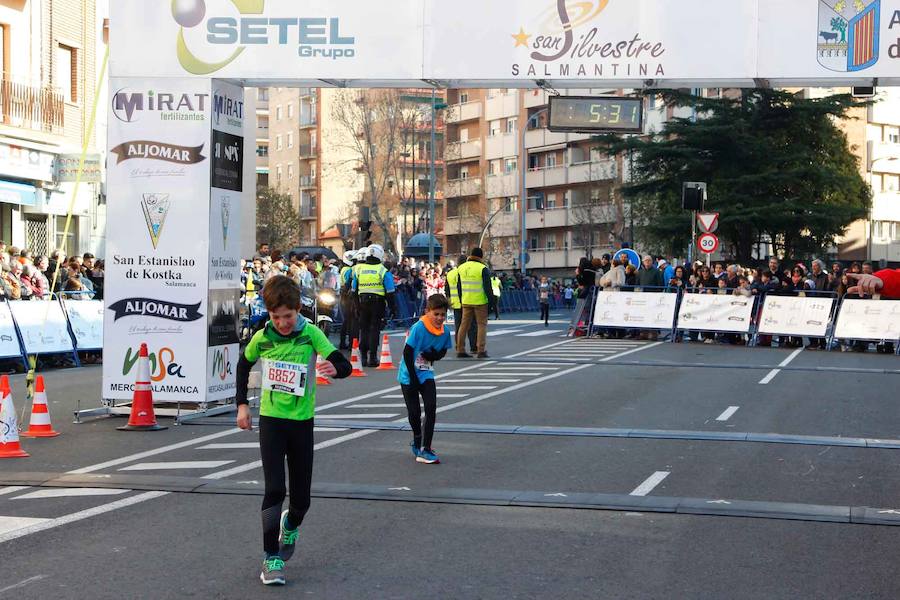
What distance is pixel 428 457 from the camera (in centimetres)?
1148

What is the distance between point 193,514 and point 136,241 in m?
6.41

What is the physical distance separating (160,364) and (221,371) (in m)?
0.69

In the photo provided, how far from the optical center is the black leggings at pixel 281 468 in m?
7.16

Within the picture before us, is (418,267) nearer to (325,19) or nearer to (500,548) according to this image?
(325,19)

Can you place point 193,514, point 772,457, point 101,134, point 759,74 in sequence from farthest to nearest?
1. point 101,134
2. point 759,74
3. point 772,457
4. point 193,514

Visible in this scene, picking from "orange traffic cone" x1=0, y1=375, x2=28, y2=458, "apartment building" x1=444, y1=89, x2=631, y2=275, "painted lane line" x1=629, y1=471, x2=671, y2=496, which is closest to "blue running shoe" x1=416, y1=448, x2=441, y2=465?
"painted lane line" x1=629, y1=471, x2=671, y2=496

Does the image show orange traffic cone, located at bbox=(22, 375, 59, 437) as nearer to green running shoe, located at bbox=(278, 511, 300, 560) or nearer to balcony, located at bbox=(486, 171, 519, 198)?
green running shoe, located at bbox=(278, 511, 300, 560)

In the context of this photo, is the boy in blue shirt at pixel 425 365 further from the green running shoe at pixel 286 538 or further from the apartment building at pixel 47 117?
the apartment building at pixel 47 117

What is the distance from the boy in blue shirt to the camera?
11.4 m

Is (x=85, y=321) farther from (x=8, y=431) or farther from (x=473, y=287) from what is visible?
(x=8, y=431)

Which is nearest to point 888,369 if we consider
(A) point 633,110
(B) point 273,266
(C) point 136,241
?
(A) point 633,110

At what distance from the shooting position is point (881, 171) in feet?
270

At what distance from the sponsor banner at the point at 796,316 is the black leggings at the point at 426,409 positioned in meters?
19.4

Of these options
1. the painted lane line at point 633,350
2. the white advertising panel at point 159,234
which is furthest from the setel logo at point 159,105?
the painted lane line at point 633,350
